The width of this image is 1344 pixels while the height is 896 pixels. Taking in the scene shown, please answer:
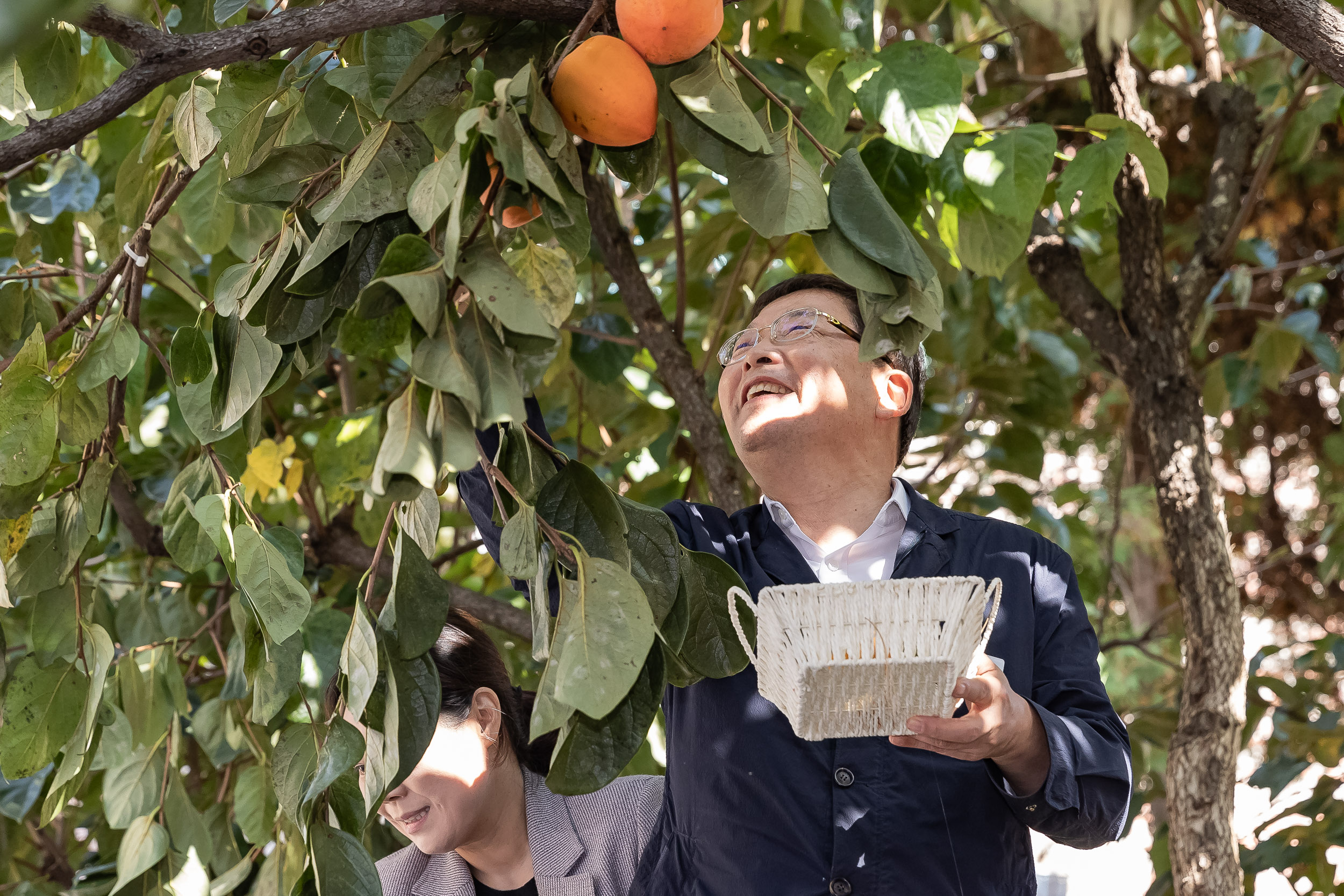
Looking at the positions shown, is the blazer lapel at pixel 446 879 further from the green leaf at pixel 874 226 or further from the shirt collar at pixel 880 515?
the green leaf at pixel 874 226

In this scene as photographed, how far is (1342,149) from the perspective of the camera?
10.3 ft

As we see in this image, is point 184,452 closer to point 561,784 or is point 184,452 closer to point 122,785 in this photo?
point 122,785

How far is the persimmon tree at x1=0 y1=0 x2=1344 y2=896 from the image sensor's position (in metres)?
0.74

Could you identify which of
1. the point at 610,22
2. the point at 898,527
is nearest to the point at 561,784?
the point at 610,22

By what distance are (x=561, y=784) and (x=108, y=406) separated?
0.69m

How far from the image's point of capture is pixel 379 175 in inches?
30.5

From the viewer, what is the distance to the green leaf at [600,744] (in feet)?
2.40

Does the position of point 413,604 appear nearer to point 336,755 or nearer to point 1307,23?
point 336,755

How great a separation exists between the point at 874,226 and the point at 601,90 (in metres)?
0.21

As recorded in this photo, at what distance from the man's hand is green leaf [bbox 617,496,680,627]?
271 mm

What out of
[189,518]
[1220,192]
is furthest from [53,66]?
[1220,192]

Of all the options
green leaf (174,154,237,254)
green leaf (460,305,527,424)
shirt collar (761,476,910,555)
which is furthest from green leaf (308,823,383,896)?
green leaf (174,154,237,254)

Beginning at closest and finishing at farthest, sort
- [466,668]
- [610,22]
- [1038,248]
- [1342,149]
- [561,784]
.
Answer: [561,784] → [610,22] → [466,668] → [1038,248] → [1342,149]

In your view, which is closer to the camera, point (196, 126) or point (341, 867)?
point (341, 867)
